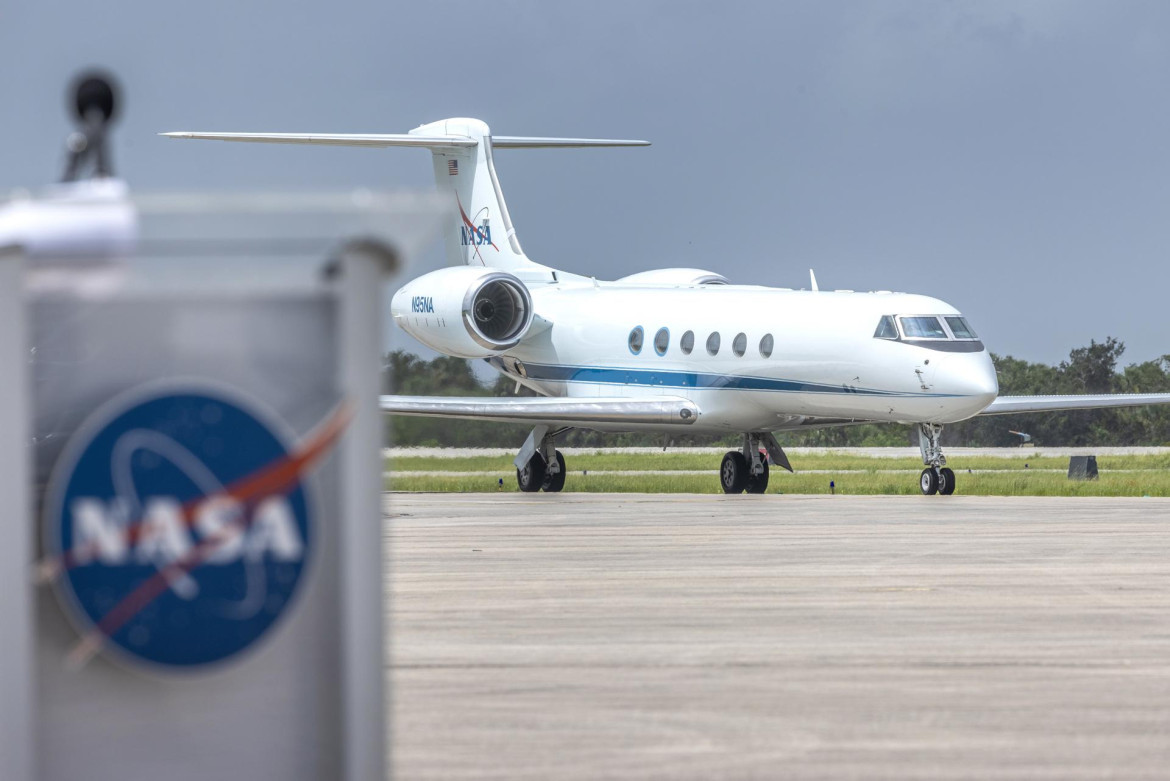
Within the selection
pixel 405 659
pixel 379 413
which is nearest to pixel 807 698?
pixel 405 659

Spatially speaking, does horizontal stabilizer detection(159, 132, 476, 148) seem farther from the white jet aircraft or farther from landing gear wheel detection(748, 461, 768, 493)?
landing gear wheel detection(748, 461, 768, 493)

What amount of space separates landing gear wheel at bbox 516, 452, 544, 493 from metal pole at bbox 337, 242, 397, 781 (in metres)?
22.3

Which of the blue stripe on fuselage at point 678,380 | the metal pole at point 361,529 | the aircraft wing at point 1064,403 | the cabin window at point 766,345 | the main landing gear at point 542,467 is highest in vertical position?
the cabin window at point 766,345

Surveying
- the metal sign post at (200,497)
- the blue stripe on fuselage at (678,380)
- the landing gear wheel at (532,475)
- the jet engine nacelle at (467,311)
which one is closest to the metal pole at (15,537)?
the metal sign post at (200,497)

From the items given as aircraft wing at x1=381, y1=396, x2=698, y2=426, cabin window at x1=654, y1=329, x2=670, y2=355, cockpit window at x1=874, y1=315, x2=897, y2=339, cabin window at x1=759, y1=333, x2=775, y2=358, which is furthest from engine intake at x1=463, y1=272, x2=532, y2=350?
cockpit window at x1=874, y1=315, x2=897, y2=339

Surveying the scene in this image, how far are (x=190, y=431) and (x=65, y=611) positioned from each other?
0.42m

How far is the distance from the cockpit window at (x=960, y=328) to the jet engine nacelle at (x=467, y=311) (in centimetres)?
675

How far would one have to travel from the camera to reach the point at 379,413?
133 inches

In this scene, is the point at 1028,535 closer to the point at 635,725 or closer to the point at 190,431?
the point at 635,725

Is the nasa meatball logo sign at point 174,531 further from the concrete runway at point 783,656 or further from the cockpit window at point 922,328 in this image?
the cockpit window at point 922,328

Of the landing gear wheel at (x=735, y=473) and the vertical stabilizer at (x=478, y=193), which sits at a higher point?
the vertical stabilizer at (x=478, y=193)

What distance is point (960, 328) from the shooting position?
21.4m

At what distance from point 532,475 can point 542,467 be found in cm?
20

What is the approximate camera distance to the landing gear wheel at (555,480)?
1021 inches
